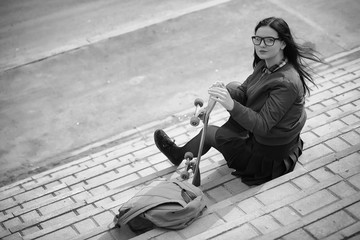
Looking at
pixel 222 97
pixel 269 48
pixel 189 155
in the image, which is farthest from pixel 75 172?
pixel 269 48

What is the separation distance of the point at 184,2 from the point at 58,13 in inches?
104

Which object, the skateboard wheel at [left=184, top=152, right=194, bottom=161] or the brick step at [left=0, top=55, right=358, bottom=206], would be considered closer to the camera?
the skateboard wheel at [left=184, top=152, right=194, bottom=161]

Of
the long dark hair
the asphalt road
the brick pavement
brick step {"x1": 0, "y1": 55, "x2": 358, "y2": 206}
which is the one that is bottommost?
the asphalt road

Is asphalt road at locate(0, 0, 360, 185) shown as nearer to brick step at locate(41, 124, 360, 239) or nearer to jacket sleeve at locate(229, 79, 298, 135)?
brick step at locate(41, 124, 360, 239)

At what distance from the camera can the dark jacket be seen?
4.81 meters

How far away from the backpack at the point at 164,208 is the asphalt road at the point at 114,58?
3199 millimetres

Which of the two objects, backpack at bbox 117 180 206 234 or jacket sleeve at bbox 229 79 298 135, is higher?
jacket sleeve at bbox 229 79 298 135

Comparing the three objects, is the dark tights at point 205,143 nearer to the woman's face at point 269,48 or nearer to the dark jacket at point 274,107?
the dark jacket at point 274,107

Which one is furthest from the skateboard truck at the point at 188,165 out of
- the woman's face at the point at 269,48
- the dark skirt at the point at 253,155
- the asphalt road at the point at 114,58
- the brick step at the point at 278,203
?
the asphalt road at the point at 114,58

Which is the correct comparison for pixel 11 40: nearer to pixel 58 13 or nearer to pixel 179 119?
pixel 58 13

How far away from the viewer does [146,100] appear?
8750mm

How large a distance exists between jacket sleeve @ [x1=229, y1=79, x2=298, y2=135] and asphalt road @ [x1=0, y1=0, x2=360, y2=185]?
365 centimetres

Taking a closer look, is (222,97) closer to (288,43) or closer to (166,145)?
(288,43)

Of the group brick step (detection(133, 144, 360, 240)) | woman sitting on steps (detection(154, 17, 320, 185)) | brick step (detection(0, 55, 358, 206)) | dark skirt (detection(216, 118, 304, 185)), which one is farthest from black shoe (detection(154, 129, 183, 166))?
brick step (detection(133, 144, 360, 240))
